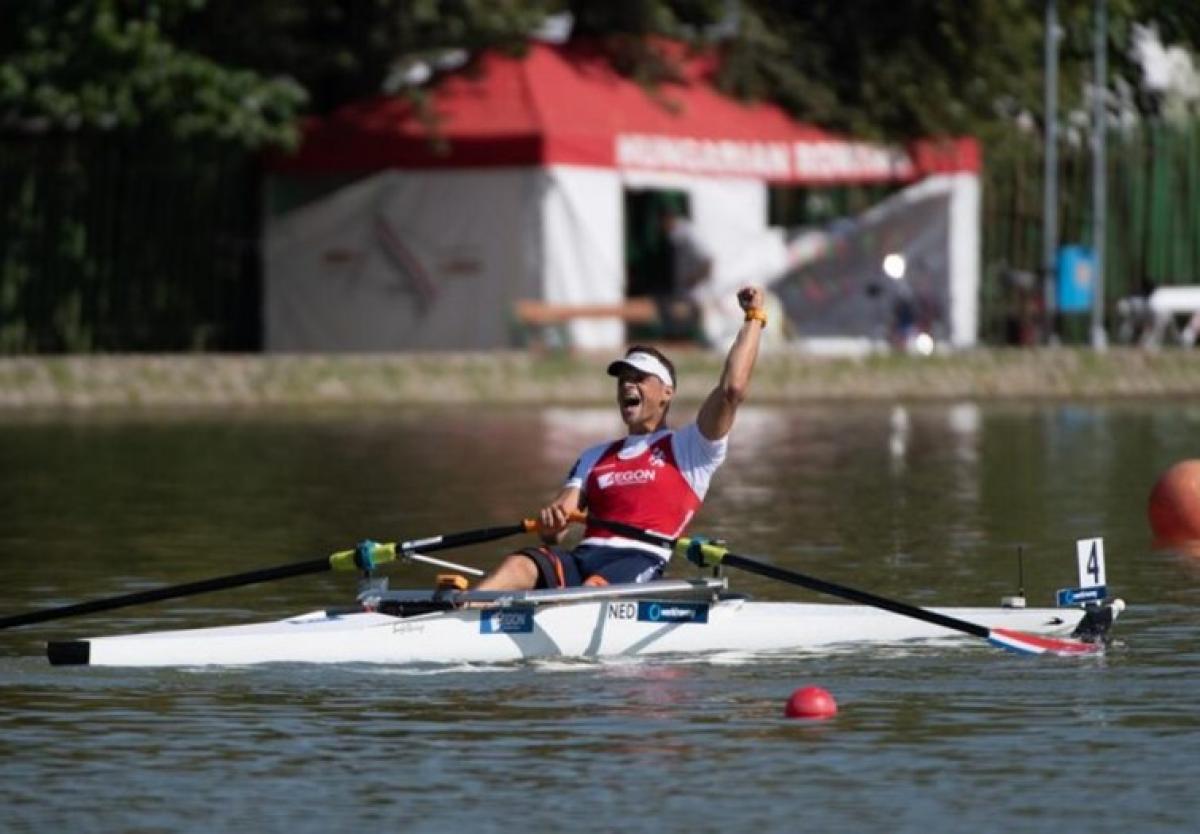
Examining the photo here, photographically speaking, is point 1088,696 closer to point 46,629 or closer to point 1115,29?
→ point 46,629

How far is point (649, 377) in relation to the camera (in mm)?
16828

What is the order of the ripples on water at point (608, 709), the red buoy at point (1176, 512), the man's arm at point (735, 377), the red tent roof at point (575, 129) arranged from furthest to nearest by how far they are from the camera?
the red tent roof at point (575, 129)
the red buoy at point (1176, 512)
the man's arm at point (735, 377)
the ripples on water at point (608, 709)

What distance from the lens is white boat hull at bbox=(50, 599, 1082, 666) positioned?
15.8m

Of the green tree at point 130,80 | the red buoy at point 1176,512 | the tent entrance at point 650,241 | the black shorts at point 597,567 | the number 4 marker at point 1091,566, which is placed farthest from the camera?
the tent entrance at point 650,241

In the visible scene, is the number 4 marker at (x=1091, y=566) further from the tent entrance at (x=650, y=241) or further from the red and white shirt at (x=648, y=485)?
the tent entrance at (x=650, y=241)

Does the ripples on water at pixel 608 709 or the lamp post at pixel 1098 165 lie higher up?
the lamp post at pixel 1098 165

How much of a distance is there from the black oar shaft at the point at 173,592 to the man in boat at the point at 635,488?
907 mm

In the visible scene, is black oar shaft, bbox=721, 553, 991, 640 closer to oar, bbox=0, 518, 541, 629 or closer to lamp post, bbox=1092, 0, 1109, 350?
oar, bbox=0, 518, 541, 629

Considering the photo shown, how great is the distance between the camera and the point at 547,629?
16.2 m

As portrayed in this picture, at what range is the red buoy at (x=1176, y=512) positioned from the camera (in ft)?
75.3

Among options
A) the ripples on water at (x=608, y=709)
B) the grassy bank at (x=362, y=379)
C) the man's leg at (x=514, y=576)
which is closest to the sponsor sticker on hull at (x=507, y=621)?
the ripples on water at (x=608, y=709)

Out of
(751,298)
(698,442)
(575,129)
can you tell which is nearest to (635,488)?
(698,442)

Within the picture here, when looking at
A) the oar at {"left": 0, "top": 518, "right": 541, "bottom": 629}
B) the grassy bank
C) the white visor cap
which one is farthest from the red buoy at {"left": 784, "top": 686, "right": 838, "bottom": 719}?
the grassy bank

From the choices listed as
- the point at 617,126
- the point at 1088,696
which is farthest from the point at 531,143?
the point at 1088,696
